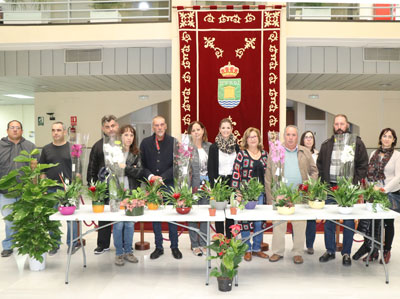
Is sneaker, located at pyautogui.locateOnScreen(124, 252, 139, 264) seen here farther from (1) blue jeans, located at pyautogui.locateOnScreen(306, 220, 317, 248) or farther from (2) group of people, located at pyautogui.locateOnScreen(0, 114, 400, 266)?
(1) blue jeans, located at pyautogui.locateOnScreen(306, 220, 317, 248)

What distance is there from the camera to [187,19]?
5.84 meters

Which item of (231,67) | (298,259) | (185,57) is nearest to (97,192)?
(298,259)

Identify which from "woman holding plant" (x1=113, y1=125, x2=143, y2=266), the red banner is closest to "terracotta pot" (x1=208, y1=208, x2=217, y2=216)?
"woman holding plant" (x1=113, y1=125, x2=143, y2=266)

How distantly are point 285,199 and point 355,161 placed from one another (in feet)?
3.32

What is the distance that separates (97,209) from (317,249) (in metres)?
2.43

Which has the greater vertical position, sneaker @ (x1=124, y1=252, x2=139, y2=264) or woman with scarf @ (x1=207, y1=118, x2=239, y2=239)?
woman with scarf @ (x1=207, y1=118, x2=239, y2=239)

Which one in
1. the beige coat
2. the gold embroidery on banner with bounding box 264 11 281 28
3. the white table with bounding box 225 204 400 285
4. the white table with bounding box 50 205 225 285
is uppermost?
the gold embroidery on banner with bounding box 264 11 281 28

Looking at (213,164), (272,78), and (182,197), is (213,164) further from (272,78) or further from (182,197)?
(272,78)

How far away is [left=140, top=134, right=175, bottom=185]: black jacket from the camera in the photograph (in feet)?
12.7

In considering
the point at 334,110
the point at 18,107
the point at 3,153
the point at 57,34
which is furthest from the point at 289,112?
the point at 18,107

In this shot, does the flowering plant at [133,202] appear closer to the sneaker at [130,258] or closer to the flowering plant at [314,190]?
the sneaker at [130,258]

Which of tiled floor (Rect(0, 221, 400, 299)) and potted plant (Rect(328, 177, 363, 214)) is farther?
potted plant (Rect(328, 177, 363, 214))

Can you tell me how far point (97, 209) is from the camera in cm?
329

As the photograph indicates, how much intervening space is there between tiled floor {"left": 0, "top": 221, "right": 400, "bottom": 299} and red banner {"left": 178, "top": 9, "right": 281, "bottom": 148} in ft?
8.30
